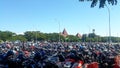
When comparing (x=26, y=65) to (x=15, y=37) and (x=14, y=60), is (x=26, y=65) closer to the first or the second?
(x=14, y=60)

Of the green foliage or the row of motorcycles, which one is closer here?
the row of motorcycles

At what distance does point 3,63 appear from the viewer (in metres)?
15.9

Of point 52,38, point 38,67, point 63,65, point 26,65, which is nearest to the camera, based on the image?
point 63,65

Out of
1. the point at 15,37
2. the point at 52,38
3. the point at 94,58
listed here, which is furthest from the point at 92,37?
the point at 94,58

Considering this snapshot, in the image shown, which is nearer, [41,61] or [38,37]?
[41,61]

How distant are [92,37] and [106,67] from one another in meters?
125

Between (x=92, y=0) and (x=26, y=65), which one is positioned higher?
(x=92, y=0)

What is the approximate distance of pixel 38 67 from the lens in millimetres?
13594

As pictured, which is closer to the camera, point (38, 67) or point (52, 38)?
point (38, 67)

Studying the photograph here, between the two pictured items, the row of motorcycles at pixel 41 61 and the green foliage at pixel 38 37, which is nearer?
the row of motorcycles at pixel 41 61

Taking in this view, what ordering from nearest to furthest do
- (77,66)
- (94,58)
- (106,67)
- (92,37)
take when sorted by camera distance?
(77,66) → (106,67) → (94,58) → (92,37)

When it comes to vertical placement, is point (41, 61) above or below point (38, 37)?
above

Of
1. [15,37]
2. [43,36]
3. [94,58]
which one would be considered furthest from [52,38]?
[94,58]

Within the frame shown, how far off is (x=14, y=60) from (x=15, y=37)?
109 meters
